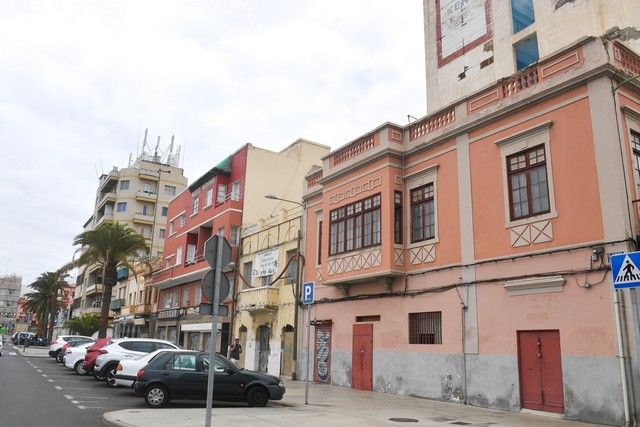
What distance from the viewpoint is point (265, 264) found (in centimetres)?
2777

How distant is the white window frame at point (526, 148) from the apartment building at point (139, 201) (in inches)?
2301

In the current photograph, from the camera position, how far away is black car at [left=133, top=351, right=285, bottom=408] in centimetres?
1294

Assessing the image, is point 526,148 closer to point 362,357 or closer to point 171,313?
point 362,357

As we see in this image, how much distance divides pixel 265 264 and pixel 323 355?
7.74 meters

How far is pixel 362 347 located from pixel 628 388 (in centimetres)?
941

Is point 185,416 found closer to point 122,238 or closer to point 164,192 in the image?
point 122,238

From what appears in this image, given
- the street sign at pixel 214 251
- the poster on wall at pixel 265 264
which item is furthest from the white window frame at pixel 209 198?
the street sign at pixel 214 251

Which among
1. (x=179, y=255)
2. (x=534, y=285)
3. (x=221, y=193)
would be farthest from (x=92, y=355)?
(x=179, y=255)

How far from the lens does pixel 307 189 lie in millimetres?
24516

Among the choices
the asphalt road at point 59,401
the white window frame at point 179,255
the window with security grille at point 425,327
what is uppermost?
the white window frame at point 179,255

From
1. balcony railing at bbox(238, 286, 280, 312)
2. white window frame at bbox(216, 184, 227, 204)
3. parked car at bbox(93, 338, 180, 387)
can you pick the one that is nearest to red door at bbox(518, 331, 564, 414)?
parked car at bbox(93, 338, 180, 387)

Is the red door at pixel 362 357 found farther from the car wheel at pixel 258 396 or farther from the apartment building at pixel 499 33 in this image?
the apartment building at pixel 499 33

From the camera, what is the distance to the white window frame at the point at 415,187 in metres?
17.0

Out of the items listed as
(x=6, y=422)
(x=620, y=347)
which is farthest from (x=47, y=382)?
(x=620, y=347)
